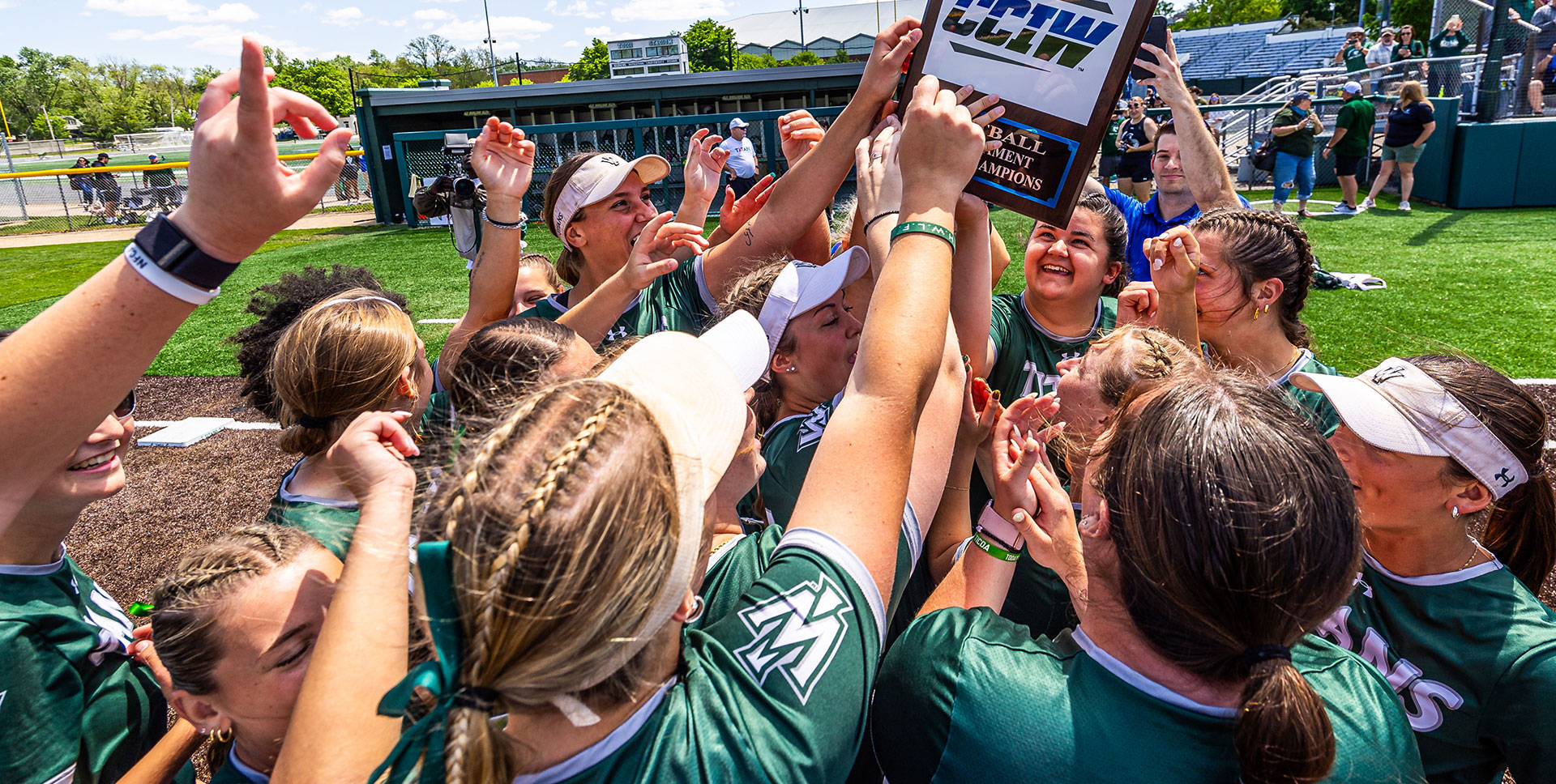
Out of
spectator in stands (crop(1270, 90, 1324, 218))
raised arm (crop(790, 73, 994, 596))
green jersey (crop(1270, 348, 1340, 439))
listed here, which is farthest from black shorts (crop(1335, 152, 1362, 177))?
raised arm (crop(790, 73, 994, 596))

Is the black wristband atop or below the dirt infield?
atop

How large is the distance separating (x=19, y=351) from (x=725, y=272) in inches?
92.5

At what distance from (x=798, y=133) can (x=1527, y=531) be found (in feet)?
7.62

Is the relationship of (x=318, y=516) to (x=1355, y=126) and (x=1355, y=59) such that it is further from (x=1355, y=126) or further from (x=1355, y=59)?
(x=1355, y=59)

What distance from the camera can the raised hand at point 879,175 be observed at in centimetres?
158

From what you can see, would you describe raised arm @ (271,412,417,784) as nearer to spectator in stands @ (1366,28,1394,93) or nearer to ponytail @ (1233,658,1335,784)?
ponytail @ (1233,658,1335,784)

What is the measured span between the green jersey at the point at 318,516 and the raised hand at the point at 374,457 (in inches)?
12.1

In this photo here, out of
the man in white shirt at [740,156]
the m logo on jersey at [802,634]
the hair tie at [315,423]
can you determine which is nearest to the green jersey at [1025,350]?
the m logo on jersey at [802,634]

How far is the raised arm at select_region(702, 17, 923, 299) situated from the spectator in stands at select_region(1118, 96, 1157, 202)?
10.2 meters

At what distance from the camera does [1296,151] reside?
1254 centimetres

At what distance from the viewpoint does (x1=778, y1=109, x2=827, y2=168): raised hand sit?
2.88 metres

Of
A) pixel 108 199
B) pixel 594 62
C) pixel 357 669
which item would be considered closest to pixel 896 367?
pixel 357 669

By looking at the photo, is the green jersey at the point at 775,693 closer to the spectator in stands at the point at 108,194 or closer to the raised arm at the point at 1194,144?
the raised arm at the point at 1194,144

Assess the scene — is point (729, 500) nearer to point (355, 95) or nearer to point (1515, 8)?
point (355, 95)
